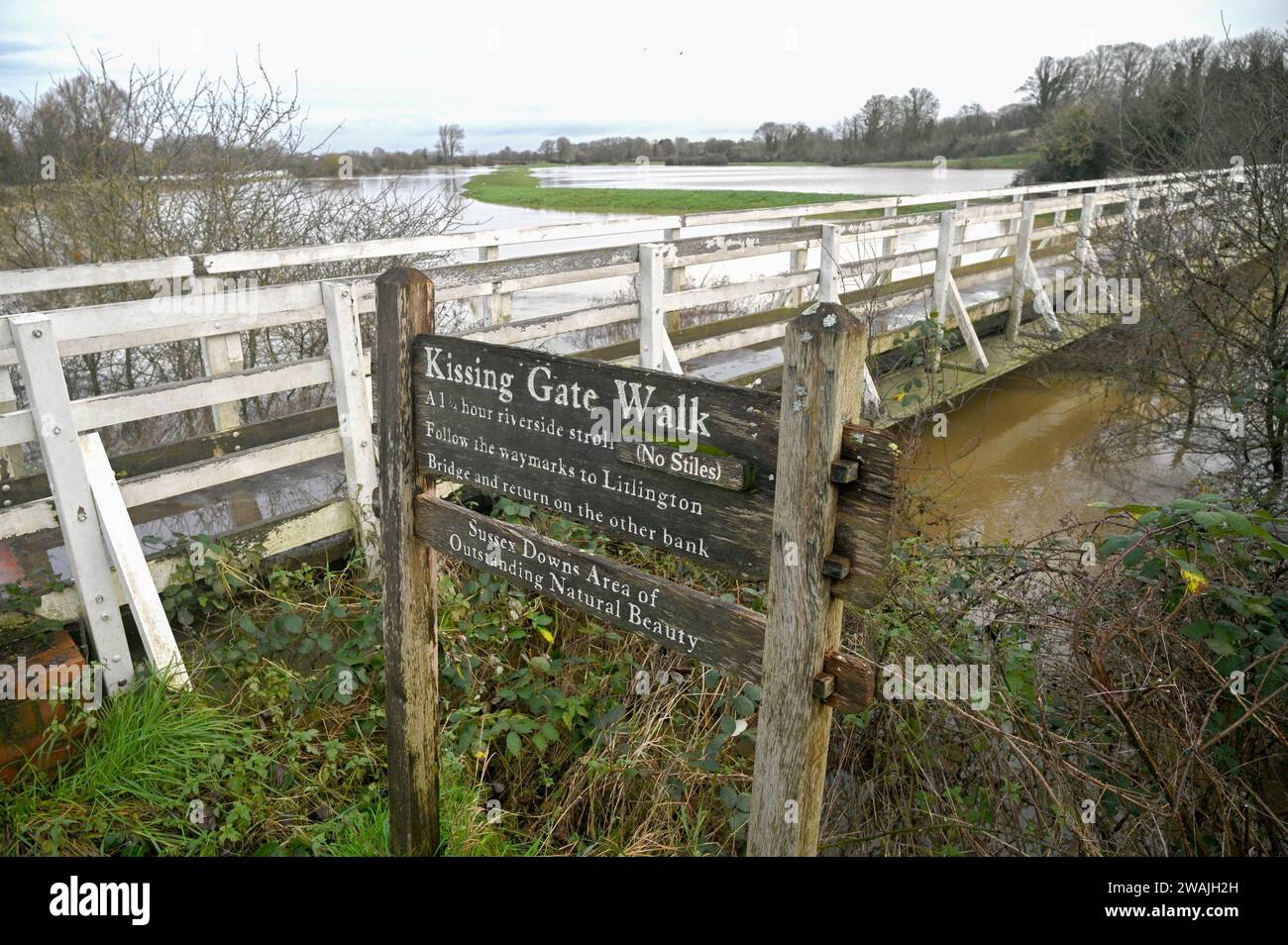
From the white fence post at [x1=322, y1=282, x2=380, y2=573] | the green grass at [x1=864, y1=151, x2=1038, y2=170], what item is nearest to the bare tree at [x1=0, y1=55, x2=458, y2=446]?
the white fence post at [x1=322, y1=282, x2=380, y2=573]

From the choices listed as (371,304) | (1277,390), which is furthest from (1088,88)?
(371,304)

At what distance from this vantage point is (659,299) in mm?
6379

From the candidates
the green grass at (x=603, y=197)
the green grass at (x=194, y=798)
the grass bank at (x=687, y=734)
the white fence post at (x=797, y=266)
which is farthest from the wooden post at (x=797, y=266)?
the green grass at (x=603, y=197)

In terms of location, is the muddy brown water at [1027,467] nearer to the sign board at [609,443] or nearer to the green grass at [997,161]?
the sign board at [609,443]

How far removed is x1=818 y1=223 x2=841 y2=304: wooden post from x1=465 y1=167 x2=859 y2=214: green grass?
2369cm

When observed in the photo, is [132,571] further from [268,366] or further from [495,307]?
[495,307]

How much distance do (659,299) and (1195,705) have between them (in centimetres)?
408

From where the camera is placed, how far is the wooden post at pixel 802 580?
5.78 feet

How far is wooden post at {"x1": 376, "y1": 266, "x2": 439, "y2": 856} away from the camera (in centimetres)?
258

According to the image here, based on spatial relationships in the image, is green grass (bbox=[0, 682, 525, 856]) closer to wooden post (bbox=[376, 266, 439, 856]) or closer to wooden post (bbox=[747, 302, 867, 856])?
wooden post (bbox=[376, 266, 439, 856])

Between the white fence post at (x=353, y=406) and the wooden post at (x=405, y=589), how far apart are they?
5.96 feet

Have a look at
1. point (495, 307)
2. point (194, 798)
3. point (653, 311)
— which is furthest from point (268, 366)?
point (653, 311)

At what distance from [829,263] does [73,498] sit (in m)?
6.18

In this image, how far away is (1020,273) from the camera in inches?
449
